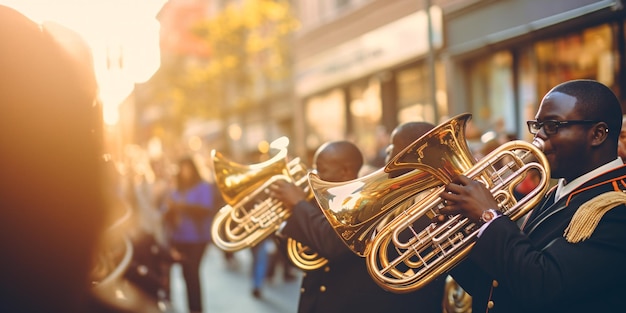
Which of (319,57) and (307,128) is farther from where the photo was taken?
(307,128)

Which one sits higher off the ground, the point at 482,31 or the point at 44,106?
the point at 482,31

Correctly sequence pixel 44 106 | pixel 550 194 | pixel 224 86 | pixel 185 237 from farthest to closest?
pixel 224 86 → pixel 185 237 → pixel 550 194 → pixel 44 106

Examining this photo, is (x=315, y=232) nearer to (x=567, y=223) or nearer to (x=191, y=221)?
(x=567, y=223)

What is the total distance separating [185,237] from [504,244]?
5423 mm

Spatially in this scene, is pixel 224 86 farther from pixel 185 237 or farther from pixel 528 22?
pixel 185 237

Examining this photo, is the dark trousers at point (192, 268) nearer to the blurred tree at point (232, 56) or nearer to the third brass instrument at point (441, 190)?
the third brass instrument at point (441, 190)

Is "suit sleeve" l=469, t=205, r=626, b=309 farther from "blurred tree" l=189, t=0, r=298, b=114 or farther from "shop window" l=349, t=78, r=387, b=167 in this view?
"blurred tree" l=189, t=0, r=298, b=114

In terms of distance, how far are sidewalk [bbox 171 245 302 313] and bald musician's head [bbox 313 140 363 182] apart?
166 inches

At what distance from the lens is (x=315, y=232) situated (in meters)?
3.29

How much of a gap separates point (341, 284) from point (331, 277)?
78mm

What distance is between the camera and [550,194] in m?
2.47

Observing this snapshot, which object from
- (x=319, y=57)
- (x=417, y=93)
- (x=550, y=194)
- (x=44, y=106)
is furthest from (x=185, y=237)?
(x=319, y=57)

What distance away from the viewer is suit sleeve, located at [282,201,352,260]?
10.7 ft

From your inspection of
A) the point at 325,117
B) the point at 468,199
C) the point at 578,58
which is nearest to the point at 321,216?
the point at 468,199
